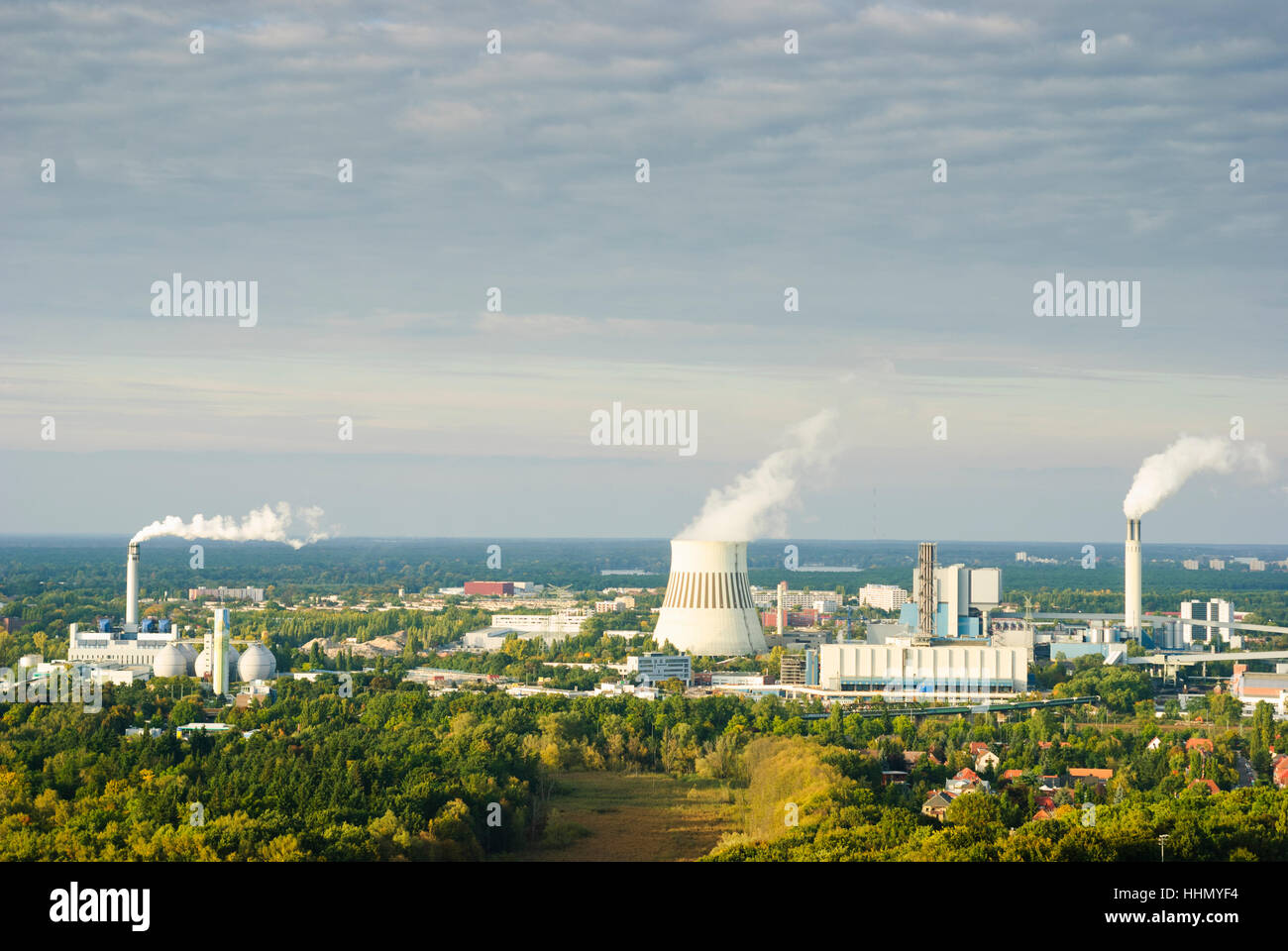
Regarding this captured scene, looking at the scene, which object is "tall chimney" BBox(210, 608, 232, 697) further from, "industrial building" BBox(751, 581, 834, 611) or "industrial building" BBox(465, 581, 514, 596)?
"industrial building" BBox(465, 581, 514, 596)

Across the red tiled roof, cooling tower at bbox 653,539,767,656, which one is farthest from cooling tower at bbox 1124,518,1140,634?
the red tiled roof

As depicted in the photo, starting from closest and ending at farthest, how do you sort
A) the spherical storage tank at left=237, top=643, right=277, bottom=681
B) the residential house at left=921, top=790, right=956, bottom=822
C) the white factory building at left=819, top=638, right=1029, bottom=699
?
the residential house at left=921, top=790, right=956, bottom=822 → the spherical storage tank at left=237, top=643, right=277, bottom=681 → the white factory building at left=819, top=638, right=1029, bottom=699

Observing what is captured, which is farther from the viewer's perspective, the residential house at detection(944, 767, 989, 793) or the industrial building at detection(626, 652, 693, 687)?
the industrial building at detection(626, 652, 693, 687)

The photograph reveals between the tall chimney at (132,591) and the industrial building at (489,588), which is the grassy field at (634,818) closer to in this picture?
the tall chimney at (132,591)

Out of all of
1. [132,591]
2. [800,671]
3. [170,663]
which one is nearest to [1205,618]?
[800,671]

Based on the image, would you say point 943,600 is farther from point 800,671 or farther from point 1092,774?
point 1092,774
